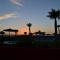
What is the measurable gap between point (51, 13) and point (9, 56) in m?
40.6

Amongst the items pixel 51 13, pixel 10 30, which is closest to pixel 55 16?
pixel 51 13

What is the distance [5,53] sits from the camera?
6770mm

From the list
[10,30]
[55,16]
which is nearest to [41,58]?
[10,30]

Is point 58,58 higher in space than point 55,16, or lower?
lower

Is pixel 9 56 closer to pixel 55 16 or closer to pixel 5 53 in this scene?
pixel 5 53

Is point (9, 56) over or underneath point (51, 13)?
underneath

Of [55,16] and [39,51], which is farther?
[55,16]

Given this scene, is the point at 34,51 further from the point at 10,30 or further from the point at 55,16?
the point at 55,16

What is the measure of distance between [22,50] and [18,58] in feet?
0.99

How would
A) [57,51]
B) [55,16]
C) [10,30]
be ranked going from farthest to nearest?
[55,16] → [10,30] → [57,51]

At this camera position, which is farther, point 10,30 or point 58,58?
point 10,30

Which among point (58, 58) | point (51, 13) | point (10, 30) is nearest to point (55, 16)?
point (51, 13)

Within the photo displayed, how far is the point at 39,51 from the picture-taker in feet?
21.7

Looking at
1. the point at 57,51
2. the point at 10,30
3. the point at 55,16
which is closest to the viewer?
the point at 57,51
